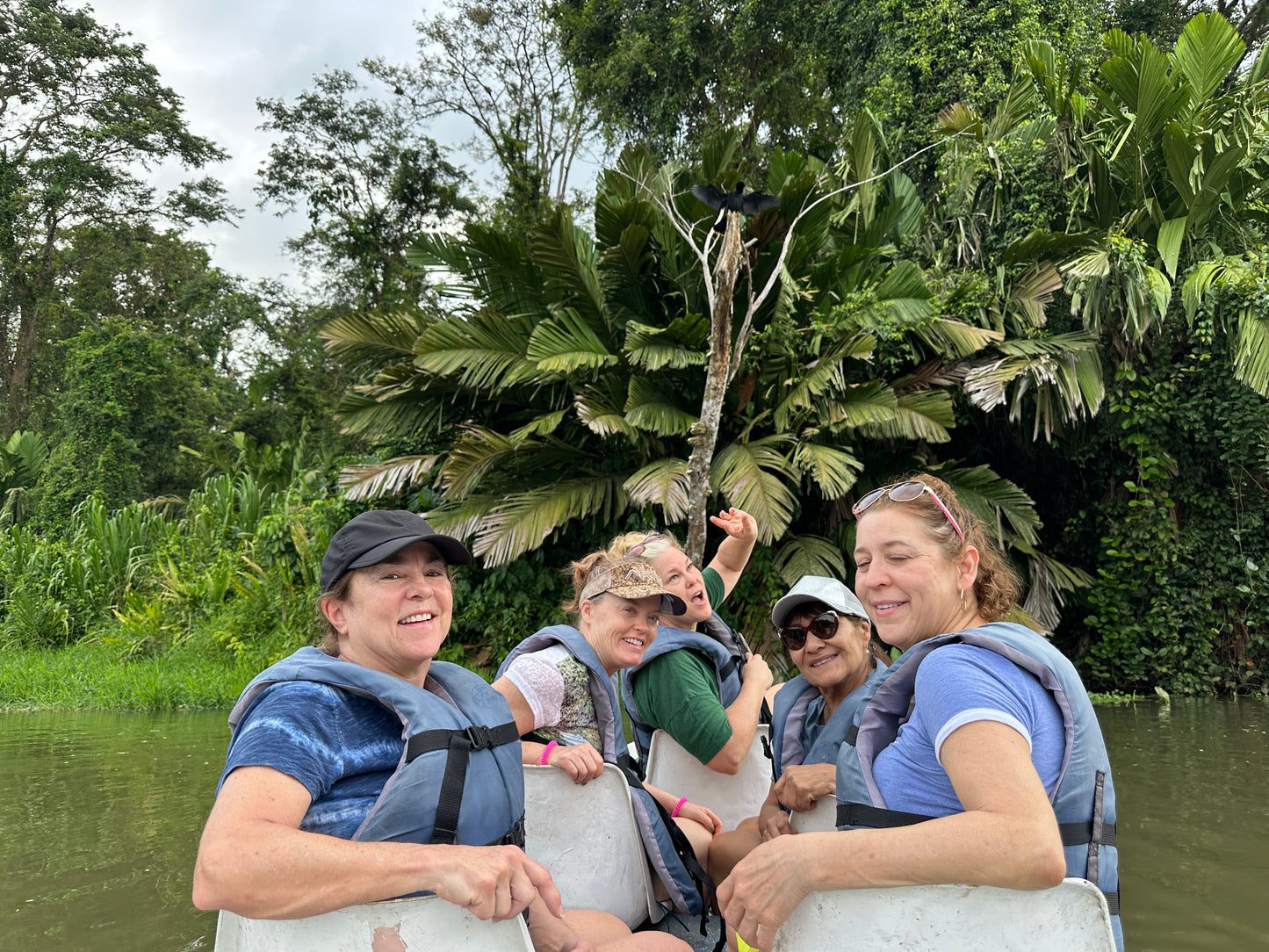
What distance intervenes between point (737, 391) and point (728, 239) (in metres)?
2.32

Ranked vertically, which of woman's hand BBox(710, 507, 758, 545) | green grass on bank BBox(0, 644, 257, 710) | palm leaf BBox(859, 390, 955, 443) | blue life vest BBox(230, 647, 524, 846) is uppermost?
palm leaf BBox(859, 390, 955, 443)

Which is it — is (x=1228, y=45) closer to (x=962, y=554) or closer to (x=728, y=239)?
(x=728, y=239)

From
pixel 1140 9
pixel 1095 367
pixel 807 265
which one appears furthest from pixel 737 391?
pixel 1140 9

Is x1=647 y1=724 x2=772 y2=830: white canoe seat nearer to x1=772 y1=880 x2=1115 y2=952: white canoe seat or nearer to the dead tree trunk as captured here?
x1=772 y1=880 x2=1115 y2=952: white canoe seat

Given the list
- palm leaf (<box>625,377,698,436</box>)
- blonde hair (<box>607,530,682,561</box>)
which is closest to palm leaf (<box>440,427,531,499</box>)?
palm leaf (<box>625,377,698,436</box>)

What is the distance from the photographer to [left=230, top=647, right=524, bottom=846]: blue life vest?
159 cm

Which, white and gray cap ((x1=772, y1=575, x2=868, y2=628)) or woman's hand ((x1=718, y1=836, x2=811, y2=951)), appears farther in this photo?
white and gray cap ((x1=772, y1=575, x2=868, y2=628))

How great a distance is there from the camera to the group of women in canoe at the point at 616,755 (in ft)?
4.20

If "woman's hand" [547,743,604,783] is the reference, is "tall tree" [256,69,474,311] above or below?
above

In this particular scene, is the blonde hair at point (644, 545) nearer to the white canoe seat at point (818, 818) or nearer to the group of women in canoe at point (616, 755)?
the group of women in canoe at point (616, 755)

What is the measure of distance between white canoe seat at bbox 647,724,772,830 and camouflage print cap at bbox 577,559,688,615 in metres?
0.51

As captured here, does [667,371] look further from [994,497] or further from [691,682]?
[691,682]

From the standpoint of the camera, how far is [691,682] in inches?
106

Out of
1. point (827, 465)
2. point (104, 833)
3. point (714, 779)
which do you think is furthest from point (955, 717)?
point (827, 465)
